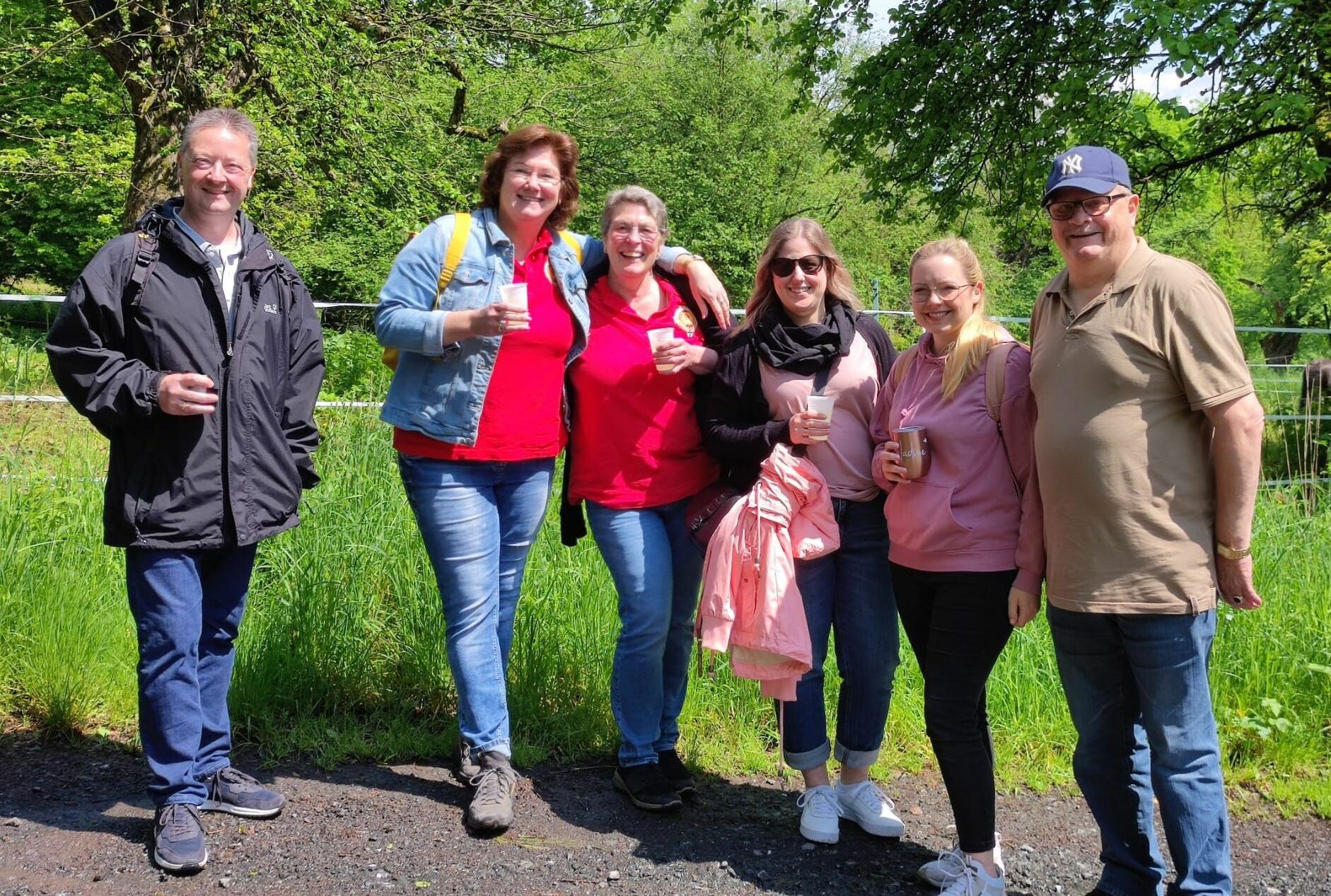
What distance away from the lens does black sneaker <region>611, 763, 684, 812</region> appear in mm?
3510

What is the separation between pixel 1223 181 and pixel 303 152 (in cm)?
961

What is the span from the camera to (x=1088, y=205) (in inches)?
102

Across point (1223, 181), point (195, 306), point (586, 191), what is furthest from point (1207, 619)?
point (586, 191)

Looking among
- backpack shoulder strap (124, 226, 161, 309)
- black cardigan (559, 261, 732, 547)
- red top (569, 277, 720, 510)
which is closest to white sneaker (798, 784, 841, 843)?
red top (569, 277, 720, 510)

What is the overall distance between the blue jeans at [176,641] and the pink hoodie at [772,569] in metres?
1.48

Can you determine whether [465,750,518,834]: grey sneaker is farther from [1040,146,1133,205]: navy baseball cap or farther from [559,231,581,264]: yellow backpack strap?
[1040,146,1133,205]: navy baseball cap

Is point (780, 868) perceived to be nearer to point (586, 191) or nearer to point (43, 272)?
point (586, 191)

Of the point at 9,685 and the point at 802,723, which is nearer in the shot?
the point at 802,723

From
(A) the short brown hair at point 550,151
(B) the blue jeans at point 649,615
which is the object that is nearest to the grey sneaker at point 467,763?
(B) the blue jeans at point 649,615

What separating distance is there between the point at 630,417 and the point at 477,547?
644mm

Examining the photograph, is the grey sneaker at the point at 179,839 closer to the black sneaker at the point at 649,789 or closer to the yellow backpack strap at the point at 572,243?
the black sneaker at the point at 649,789

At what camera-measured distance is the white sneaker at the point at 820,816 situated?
11.0 feet

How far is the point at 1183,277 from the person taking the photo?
2.50m

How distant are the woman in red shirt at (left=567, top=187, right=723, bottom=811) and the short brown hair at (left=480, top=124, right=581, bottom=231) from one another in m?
0.18
